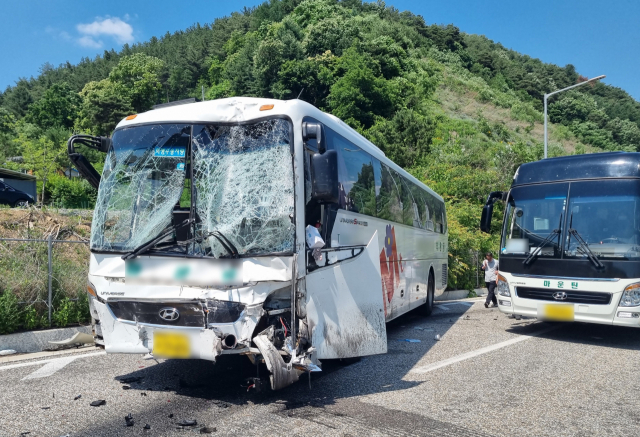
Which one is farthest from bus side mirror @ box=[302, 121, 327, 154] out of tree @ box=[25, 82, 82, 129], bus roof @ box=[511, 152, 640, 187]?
tree @ box=[25, 82, 82, 129]

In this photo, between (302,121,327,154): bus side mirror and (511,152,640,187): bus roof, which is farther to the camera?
(511,152,640,187): bus roof

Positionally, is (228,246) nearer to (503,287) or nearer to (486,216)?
(503,287)

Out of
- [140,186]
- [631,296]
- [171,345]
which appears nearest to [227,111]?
[140,186]

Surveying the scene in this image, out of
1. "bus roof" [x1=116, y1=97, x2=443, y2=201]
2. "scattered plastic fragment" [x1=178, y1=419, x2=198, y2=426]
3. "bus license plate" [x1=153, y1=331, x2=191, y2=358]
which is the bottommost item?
"scattered plastic fragment" [x1=178, y1=419, x2=198, y2=426]

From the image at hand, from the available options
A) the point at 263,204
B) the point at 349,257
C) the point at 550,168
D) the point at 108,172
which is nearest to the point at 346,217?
the point at 349,257

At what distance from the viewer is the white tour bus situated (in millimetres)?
7949

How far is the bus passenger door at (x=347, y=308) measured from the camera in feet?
16.8

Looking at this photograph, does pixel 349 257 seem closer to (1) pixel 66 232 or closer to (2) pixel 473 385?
(2) pixel 473 385

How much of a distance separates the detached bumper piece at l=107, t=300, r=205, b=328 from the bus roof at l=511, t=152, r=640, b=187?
23.2ft

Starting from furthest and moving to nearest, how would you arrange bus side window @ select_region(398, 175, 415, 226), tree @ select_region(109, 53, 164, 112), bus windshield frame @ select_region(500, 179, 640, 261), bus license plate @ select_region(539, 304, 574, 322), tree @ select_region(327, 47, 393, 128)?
tree @ select_region(109, 53, 164, 112) → tree @ select_region(327, 47, 393, 128) → bus side window @ select_region(398, 175, 415, 226) → bus license plate @ select_region(539, 304, 574, 322) → bus windshield frame @ select_region(500, 179, 640, 261)

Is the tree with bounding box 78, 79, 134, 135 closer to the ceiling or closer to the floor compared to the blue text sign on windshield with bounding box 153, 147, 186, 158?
closer to the ceiling

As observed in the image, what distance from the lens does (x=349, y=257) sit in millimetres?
5750

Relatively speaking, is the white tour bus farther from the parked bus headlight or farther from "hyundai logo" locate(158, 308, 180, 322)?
"hyundai logo" locate(158, 308, 180, 322)

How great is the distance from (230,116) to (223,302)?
1.92 meters
